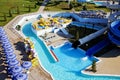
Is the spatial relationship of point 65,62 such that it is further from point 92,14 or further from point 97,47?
point 92,14

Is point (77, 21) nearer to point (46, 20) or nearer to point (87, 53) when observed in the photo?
point (46, 20)

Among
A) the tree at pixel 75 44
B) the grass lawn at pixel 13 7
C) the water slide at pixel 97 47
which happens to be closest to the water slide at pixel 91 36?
the tree at pixel 75 44

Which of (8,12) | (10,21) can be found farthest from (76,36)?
(8,12)

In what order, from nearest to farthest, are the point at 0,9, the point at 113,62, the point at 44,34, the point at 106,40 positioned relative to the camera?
the point at 113,62
the point at 106,40
the point at 44,34
the point at 0,9

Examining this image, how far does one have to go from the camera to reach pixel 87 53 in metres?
42.1

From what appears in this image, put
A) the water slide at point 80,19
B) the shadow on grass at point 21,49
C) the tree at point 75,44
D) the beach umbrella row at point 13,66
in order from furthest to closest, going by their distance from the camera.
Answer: the water slide at point 80,19 < the tree at point 75,44 < the shadow on grass at point 21,49 < the beach umbrella row at point 13,66

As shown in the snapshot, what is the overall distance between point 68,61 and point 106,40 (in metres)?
9.80

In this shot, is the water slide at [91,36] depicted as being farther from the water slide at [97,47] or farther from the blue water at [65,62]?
the blue water at [65,62]

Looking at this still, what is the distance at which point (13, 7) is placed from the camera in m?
67.6

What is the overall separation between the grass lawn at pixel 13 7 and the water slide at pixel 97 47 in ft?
74.2

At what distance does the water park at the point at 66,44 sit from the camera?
1415 inches

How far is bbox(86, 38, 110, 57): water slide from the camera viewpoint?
42.2m

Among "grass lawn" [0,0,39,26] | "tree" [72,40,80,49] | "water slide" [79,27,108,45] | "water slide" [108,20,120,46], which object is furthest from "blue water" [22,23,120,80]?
"grass lawn" [0,0,39,26]

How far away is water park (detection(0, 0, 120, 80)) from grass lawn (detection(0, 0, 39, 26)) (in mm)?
3689
